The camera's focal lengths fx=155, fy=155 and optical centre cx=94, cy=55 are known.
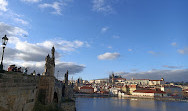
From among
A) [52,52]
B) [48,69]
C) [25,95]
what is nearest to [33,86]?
[25,95]

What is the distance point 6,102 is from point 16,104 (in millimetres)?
1400

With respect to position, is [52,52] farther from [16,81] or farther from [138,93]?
[138,93]

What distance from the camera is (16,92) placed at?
38.8ft


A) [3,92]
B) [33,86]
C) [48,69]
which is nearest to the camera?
[3,92]

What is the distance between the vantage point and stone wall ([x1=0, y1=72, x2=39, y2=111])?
406 inches

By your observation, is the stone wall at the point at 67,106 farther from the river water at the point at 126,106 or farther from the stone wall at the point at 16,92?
the river water at the point at 126,106

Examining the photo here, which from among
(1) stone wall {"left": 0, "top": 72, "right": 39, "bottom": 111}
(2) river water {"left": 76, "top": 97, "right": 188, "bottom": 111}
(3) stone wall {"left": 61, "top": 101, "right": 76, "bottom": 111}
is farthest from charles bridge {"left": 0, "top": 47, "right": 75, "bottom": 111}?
(2) river water {"left": 76, "top": 97, "right": 188, "bottom": 111}

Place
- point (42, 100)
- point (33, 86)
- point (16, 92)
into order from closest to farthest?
point (16, 92) < point (33, 86) < point (42, 100)

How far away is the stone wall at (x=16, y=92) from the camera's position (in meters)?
10.3

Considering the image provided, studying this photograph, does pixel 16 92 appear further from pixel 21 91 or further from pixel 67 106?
pixel 67 106

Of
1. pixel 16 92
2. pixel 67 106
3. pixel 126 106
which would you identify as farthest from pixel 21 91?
pixel 126 106

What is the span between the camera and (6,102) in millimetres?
10570

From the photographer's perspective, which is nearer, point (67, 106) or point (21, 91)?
point (21, 91)

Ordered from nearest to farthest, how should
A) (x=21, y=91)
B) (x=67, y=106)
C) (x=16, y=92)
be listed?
(x=16, y=92)
(x=21, y=91)
(x=67, y=106)
